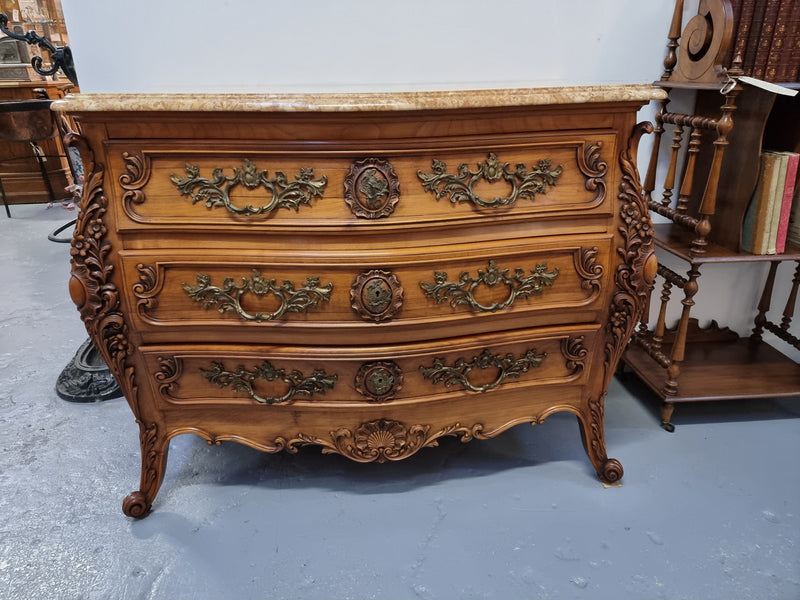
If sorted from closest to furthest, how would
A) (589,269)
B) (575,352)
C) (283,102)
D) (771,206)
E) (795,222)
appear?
1. (283,102)
2. (589,269)
3. (575,352)
4. (771,206)
5. (795,222)

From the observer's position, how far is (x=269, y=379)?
1349 mm

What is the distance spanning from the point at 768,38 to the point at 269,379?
1.69m

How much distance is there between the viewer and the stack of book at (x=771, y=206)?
1640mm

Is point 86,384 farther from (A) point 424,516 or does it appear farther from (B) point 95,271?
(A) point 424,516

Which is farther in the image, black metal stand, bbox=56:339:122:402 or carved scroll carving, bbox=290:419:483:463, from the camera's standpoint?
black metal stand, bbox=56:339:122:402

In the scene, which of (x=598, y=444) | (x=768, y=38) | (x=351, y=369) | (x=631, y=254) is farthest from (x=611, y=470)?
(x=768, y=38)

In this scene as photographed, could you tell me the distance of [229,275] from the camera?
4.07 feet

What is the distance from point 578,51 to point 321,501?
5.20 feet

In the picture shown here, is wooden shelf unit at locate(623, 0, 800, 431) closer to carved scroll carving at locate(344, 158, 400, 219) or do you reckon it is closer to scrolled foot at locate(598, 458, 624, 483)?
scrolled foot at locate(598, 458, 624, 483)

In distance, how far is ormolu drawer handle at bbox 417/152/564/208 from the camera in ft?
3.95

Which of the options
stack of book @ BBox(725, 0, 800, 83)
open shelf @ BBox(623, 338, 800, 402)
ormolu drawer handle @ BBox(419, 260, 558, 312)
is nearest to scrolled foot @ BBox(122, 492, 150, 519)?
ormolu drawer handle @ BBox(419, 260, 558, 312)

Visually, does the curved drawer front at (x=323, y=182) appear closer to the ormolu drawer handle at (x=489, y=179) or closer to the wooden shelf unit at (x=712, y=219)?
the ormolu drawer handle at (x=489, y=179)

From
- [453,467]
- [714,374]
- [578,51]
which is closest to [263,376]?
[453,467]

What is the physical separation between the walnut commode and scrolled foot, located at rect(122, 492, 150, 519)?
129 millimetres
